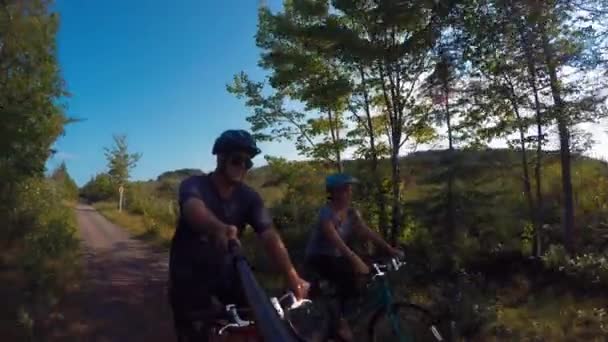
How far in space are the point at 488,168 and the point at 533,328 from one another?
5240 mm

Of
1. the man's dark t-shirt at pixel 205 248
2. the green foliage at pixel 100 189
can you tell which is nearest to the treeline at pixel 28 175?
the man's dark t-shirt at pixel 205 248

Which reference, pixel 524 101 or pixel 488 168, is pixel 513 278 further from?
pixel 524 101

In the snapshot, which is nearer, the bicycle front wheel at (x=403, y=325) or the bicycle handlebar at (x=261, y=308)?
the bicycle handlebar at (x=261, y=308)

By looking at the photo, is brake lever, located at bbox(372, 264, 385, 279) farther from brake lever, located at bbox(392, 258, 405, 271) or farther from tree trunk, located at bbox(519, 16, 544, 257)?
tree trunk, located at bbox(519, 16, 544, 257)

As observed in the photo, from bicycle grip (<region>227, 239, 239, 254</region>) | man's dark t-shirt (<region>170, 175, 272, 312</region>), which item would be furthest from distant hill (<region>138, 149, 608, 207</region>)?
bicycle grip (<region>227, 239, 239, 254</region>)

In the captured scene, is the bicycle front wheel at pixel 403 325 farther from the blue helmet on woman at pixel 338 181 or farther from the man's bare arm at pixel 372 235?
the blue helmet on woman at pixel 338 181

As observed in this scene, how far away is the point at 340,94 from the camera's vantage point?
13.9 meters

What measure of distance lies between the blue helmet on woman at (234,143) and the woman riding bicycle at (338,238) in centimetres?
242

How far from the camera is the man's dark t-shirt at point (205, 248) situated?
9.54ft

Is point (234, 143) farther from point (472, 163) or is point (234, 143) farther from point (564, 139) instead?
point (564, 139)

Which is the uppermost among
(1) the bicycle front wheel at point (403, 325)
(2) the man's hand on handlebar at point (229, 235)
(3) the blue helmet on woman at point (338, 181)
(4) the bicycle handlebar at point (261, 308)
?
(3) the blue helmet on woman at point (338, 181)

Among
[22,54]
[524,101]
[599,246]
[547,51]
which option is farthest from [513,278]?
[22,54]

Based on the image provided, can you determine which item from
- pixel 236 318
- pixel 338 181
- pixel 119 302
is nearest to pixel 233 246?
pixel 236 318

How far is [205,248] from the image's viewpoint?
2941 mm
